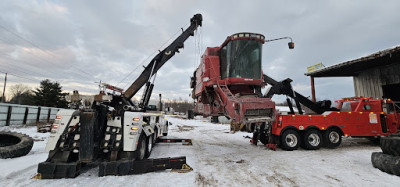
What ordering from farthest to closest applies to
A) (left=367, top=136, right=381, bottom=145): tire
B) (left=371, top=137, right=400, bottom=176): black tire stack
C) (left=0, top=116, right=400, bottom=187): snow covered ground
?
(left=367, top=136, right=381, bottom=145): tire, (left=371, top=137, right=400, bottom=176): black tire stack, (left=0, top=116, right=400, bottom=187): snow covered ground

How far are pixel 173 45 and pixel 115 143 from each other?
724 centimetres

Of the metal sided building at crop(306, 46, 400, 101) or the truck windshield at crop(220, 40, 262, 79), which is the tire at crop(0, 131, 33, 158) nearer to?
the truck windshield at crop(220, 40, 262, 79)

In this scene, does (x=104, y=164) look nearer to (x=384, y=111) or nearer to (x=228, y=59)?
(x=228, y=59)

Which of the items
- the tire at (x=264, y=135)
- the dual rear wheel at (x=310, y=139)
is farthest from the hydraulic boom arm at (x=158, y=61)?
the dual rear wheel at (x=310, y=139)

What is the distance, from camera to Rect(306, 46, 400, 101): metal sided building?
12019mm

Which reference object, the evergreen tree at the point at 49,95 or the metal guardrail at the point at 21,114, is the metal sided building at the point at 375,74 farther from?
the evergreen tree at the point at 49,95

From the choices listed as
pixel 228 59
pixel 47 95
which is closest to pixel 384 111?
pixel 228 59

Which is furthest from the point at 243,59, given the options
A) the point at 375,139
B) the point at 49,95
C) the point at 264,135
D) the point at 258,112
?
the point at 49,95

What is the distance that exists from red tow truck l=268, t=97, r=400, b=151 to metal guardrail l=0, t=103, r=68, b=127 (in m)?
18.1

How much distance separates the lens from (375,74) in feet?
44.8

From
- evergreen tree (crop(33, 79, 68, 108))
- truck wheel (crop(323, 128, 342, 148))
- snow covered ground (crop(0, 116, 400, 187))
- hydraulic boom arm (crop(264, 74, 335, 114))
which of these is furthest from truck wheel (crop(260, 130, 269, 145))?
evergreen tree (crop(33, 79, 68, 108))

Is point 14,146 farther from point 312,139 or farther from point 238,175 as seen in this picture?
point 312,139

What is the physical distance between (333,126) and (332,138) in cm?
59

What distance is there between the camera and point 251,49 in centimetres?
743
